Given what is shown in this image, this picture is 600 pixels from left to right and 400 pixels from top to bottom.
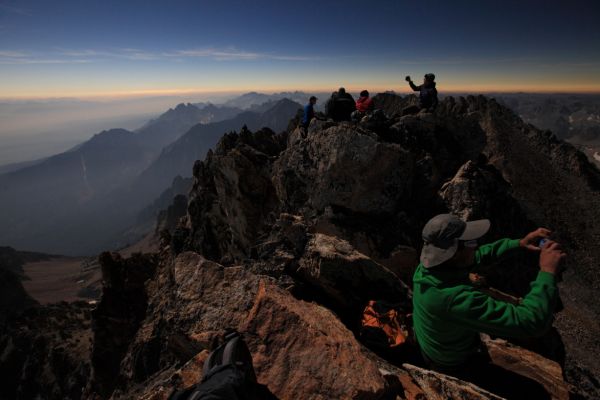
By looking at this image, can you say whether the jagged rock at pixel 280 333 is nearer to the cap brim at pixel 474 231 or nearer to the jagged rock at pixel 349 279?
the jagged rock at pixel 349 279

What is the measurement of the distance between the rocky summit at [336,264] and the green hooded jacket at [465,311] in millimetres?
819

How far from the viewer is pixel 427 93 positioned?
28609mm

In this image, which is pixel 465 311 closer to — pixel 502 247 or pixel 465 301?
pixel 465 301

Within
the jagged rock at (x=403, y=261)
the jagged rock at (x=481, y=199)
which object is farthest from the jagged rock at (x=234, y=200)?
the jagged rock at (x=481, y=199)

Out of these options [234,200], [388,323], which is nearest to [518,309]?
[388,323]

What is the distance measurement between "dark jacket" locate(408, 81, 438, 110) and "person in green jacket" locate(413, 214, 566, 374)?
81.3ft

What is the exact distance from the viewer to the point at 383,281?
1101 cm

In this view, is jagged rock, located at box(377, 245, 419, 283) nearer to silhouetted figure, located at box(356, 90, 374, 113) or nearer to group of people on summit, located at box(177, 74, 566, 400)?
group of people on summit, located at box(177, 74, 566, 400)

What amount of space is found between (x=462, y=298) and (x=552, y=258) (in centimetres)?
150

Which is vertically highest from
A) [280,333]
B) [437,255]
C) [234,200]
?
[437,255]

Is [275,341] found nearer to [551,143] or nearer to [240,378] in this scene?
[240,378]

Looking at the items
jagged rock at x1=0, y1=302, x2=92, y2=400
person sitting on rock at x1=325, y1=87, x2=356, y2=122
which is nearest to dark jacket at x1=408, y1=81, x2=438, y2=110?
person sitting on rock at x1=325, y1=87, x2=356, y2=122

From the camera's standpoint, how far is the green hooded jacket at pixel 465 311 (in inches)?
180

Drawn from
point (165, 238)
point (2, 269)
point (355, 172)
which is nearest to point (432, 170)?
point (355, 172)
